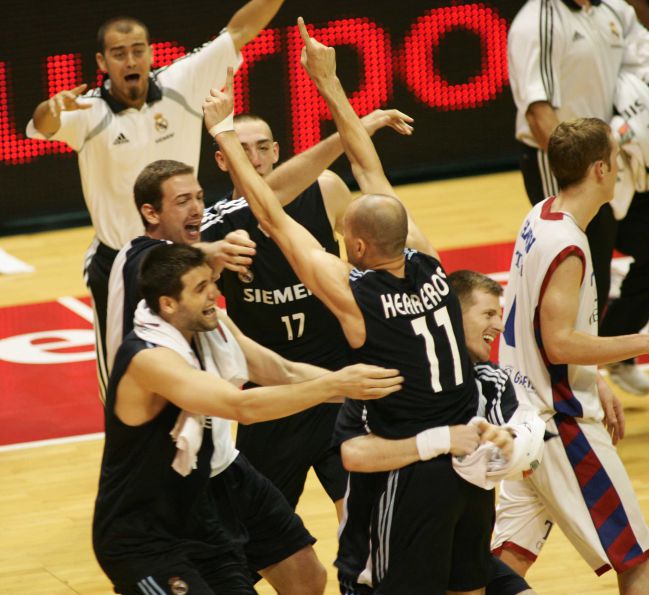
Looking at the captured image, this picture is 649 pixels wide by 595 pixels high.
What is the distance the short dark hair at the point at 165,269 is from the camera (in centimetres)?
450

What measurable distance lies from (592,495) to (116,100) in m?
4.08

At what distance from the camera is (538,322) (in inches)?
201

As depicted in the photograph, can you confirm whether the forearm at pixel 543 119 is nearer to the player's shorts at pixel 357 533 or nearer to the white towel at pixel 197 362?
the white towel at pixel 197 362

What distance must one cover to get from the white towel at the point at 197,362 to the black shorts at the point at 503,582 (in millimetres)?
1043

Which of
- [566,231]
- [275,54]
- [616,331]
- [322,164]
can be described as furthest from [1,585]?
[275,54]

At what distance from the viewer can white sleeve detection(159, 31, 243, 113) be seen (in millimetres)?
8156

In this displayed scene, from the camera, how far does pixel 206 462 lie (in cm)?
471

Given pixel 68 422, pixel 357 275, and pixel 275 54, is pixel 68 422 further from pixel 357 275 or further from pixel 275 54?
pixel 275 54

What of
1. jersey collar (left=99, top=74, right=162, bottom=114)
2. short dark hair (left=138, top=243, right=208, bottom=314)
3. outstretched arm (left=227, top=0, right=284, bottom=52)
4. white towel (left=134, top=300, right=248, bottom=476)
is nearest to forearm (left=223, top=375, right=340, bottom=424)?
white towel (left=134, top=300, right=248, bottom=476)

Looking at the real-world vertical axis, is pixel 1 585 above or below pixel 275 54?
below

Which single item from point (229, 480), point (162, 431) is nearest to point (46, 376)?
point (229, 480)

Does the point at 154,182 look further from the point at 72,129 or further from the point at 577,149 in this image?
the point at 72,129

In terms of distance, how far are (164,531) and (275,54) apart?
8.68 meters

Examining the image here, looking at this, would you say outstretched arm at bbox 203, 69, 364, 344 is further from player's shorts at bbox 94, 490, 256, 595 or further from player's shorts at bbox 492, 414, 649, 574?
player's shorts at bbox 492, 414, 649, 574
